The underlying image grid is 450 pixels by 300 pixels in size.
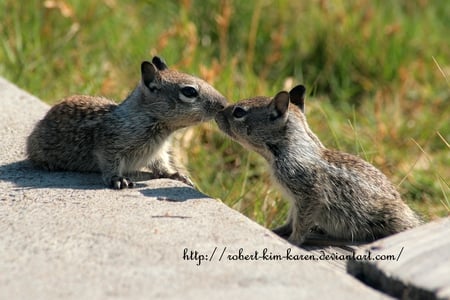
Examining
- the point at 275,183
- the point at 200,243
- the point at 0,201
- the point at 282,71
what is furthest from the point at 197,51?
the point at 200,243

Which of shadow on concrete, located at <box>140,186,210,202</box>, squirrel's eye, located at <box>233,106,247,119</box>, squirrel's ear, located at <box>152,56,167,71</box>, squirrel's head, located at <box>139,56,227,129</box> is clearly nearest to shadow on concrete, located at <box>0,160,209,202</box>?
shadow on concrete, located at <box>140,186,210,202</box>

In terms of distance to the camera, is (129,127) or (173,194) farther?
(129,127)

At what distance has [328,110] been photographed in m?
7.82

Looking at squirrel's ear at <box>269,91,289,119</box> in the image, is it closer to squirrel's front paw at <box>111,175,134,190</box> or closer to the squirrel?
the squirrel

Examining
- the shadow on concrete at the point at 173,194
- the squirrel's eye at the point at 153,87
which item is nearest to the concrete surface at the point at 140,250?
the shadow on concrete at the point at 173,194

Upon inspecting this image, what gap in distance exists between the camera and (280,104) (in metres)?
4.88

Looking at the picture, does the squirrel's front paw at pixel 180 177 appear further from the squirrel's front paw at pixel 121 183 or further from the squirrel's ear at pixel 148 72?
the squirrel's ear at pixel 148 72

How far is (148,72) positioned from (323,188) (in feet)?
4.95

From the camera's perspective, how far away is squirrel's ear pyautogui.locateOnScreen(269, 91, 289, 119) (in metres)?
4.84

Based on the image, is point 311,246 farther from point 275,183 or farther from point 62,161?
point 62,161

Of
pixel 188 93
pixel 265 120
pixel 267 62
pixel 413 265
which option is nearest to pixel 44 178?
pixel 188 93

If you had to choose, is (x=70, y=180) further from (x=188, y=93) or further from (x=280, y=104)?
(x=280, y=104)

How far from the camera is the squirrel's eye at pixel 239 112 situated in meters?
5.11

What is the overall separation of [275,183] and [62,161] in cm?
140
